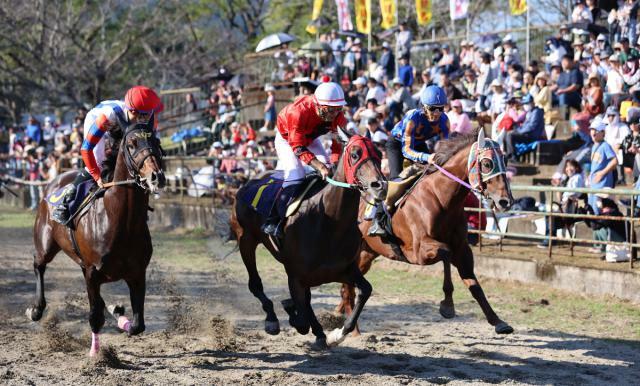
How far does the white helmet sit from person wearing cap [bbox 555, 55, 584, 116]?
1003 cm

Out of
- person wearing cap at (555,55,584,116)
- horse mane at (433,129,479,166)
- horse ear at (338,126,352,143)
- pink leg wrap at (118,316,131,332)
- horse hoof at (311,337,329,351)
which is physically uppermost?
person wearing cap at (555,55,584,116)

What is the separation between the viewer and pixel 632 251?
1109 cm

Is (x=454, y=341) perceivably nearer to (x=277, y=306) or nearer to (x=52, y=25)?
(x=277, y=306)

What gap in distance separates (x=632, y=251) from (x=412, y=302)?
273cm

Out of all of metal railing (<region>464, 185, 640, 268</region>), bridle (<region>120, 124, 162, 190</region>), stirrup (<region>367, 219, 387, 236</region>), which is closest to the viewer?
bridle (<region>120, 124, 162, 190</region>)

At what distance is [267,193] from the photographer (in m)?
8.88

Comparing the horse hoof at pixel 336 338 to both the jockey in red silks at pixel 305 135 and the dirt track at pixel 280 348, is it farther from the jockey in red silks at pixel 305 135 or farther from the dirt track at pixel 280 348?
the jockey in red silks at pixel 305 135

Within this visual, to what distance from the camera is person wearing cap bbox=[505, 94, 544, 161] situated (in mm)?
16156

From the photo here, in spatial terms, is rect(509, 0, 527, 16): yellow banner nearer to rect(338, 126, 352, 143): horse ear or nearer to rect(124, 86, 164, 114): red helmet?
rect(338, 126, 352, 143): horse ear

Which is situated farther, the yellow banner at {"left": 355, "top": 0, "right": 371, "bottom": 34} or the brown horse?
the yellow banner at {"left": 355, "top": 0, "right": 371, "bottom": 34}

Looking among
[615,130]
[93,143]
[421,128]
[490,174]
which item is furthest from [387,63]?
[93,143]

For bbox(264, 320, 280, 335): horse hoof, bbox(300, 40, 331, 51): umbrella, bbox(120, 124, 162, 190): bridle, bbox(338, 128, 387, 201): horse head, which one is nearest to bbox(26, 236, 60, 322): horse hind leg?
bbox(120, 124, 162, 190): bridle

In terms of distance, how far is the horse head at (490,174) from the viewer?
27.4ft

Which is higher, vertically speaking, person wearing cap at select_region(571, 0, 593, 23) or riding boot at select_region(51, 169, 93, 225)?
person wearing cap at select_region(571, 0, 593, 23)
